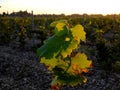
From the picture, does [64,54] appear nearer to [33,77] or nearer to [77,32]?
[77,32]

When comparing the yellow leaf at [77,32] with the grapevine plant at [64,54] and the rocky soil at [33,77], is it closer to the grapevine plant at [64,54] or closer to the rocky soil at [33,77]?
the grapevine plant at [64,54]

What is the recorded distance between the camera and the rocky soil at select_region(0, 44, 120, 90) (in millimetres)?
7453

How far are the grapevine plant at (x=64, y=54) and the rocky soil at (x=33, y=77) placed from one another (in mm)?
4671

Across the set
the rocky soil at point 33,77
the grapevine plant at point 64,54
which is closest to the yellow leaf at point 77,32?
the grapevine plant at point 64,54

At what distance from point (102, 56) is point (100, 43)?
0.44 meters

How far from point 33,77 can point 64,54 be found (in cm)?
616

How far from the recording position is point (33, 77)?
325 inches

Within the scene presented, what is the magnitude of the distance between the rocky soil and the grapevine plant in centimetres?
467

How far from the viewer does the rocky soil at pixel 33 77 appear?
7.45m

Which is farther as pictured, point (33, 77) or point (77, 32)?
point (33, 77)

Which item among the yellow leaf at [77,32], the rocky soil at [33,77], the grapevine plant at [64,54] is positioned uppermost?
the yellow leaf at [77,32]

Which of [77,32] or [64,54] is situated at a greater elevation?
[77,32]

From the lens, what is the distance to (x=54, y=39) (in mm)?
2070

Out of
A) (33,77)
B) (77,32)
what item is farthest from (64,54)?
(33,77)
